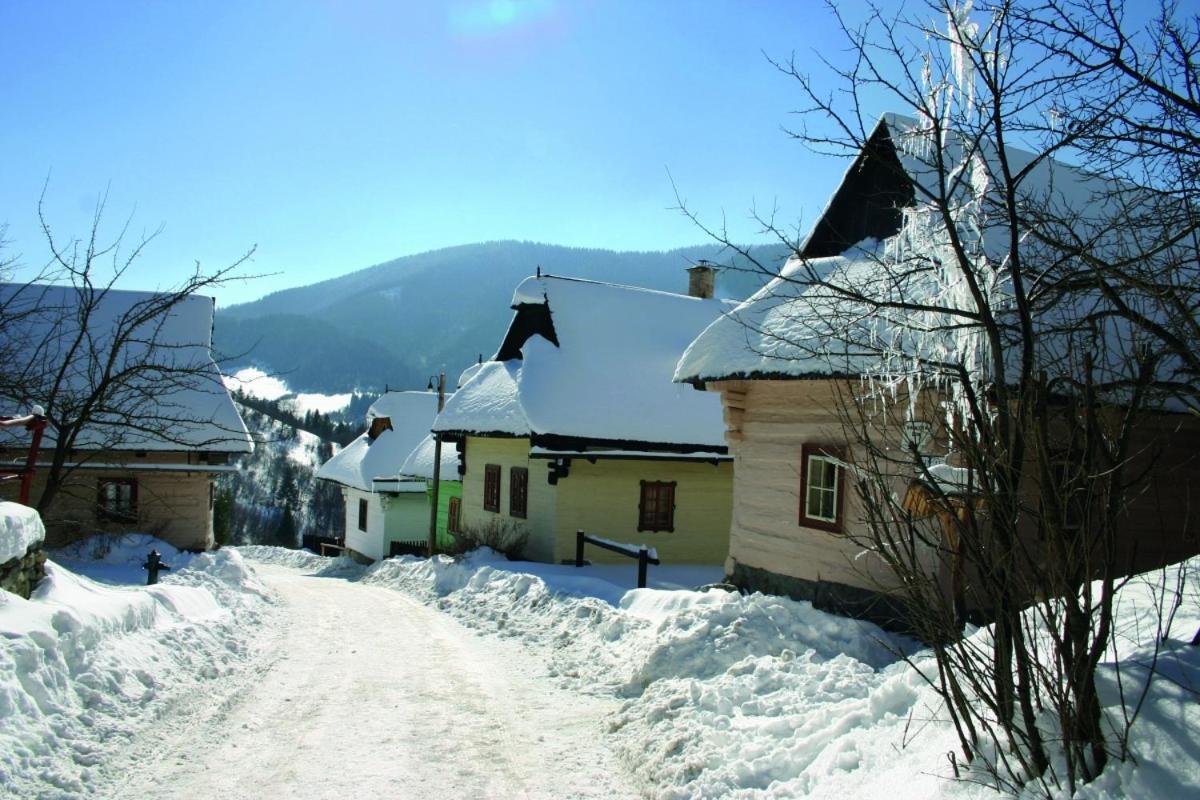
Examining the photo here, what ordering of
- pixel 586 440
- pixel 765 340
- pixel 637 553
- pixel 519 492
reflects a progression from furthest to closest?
pixel 519 492
pixel 586 440
pixel 637 553
pixel 765 340

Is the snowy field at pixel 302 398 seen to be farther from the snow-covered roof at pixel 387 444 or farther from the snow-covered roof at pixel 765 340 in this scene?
the snow-covered roof at pixel 765 340

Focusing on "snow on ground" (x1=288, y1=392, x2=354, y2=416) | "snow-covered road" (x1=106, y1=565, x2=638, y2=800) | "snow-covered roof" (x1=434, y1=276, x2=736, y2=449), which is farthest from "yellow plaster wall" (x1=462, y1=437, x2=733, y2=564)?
"snow on ground" (x1=288, y1=392, x2=354, y2=416)

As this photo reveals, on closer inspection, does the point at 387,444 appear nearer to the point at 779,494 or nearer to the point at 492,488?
the point at 492,488

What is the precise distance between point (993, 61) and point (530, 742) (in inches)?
233

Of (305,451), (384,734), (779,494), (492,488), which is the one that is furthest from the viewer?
(305,451)

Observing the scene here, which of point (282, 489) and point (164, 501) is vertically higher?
point (164, 501)

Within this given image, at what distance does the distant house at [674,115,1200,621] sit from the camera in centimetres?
1047

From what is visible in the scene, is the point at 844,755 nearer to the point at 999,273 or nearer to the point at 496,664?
the point at 999,273

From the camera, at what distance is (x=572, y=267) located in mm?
148125

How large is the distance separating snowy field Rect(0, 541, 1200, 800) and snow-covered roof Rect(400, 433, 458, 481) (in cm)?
1569

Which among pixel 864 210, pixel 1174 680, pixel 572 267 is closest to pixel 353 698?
pixel 1174 680

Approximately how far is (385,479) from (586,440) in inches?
653

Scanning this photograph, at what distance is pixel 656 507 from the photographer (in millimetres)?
18797

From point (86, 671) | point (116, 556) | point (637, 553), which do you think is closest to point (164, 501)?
point (116, 556)
